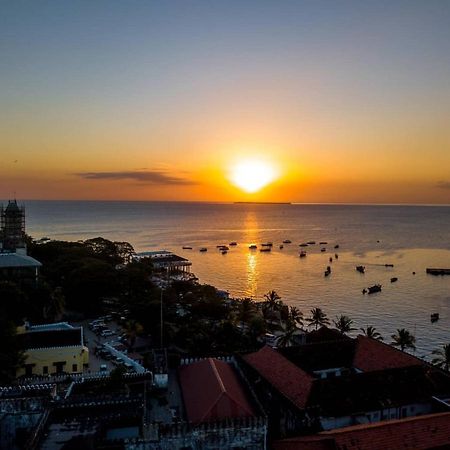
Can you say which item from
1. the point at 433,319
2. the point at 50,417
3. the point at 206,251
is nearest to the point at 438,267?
the point at 433,319

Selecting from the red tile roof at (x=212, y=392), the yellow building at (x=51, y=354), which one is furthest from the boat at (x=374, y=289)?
the yellow building at (x=51, y=354)

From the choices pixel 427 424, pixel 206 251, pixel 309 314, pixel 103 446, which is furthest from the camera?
pixel 206 251

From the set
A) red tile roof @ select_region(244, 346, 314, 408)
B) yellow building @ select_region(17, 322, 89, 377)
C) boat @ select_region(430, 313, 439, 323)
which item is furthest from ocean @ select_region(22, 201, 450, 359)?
yellow building @ select_region(17, 322, 89, 377)

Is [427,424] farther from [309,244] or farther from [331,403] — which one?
[309,244]

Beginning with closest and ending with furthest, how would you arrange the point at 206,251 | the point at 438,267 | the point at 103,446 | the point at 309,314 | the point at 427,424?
1. the point at 103,446
2. the point at 427,424
3. the point at 309,314
4. the point at 438,267
5. the point at 206,251

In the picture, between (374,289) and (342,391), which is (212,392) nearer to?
(342,391)

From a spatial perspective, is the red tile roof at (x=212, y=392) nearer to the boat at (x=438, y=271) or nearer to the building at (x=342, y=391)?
the building at (x=342, y=391)
